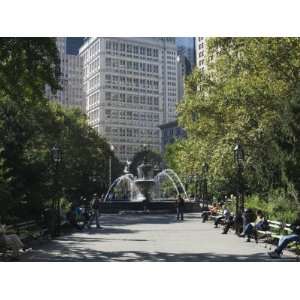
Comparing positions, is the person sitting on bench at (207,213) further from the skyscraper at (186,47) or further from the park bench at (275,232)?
the skyscraper at (186,47)

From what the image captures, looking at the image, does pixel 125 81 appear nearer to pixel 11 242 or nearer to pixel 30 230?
pixel 30 230

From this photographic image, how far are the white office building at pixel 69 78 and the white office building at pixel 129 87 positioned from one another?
2271 mm

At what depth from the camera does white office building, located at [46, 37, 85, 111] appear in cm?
6155

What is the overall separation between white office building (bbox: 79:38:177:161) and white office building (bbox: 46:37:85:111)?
7.45ft

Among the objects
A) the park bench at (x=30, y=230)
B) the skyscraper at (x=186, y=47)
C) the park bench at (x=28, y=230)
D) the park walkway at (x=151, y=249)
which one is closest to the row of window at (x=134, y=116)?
the skyscraper at (x=186, y=47)

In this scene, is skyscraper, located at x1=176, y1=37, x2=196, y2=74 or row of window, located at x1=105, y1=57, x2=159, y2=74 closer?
row of window, located at x1=105, y1=57, x2=159, y2=74

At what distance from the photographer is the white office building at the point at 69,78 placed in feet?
202

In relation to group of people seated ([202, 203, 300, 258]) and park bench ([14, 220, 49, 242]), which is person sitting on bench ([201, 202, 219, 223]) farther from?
park bench ([14, 220, 49, 242])

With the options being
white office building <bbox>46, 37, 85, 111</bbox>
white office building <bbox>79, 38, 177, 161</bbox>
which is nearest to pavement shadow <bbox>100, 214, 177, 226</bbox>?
white office building <bbox>79, 38, 177, 161</bbox>

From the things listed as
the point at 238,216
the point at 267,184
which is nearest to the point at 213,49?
the point at 267,184

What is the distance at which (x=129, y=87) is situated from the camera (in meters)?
54.2
